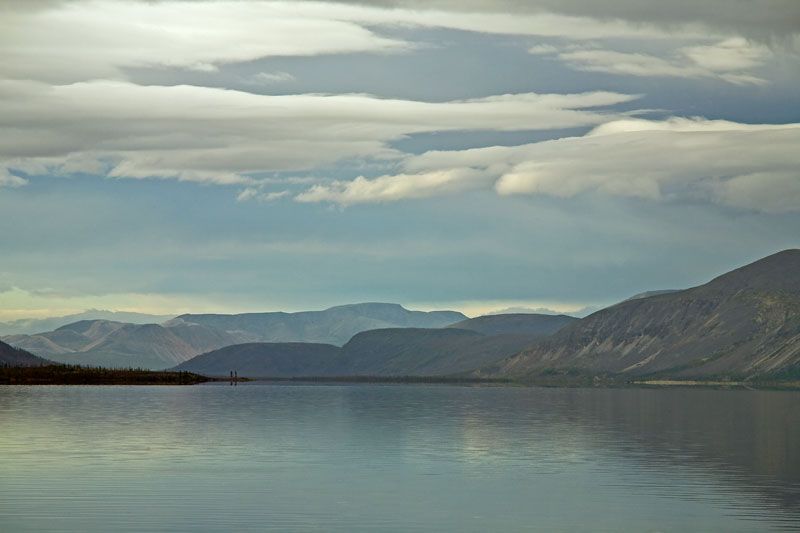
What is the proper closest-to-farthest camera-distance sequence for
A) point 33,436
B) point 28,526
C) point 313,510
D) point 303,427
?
point 28,526
point 313,510
point 33,436
point 303,427

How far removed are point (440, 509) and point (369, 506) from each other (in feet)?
11.5

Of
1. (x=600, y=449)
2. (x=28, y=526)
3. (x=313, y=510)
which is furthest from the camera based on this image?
(x=600, y=449)

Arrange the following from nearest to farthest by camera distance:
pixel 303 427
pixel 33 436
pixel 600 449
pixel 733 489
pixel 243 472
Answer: pixel 733 489 → pixel 243 472 → pixel 600 449 → pixel 33 436 → pixel 303 427

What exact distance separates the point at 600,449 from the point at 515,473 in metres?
21.7

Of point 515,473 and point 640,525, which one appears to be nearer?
point 640,525

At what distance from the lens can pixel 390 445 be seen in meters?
100

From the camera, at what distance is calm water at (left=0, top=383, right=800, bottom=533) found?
192ft

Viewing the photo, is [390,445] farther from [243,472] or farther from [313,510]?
[313,510]

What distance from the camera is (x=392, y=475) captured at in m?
76.5

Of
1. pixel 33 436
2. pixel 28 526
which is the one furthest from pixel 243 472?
pixel 33 436

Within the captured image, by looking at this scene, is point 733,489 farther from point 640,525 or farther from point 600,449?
point 600,449

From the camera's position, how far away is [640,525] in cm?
5716

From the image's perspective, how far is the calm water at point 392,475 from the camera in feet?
192

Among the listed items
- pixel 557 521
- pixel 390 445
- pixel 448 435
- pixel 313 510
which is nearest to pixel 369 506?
pixel 313 510
